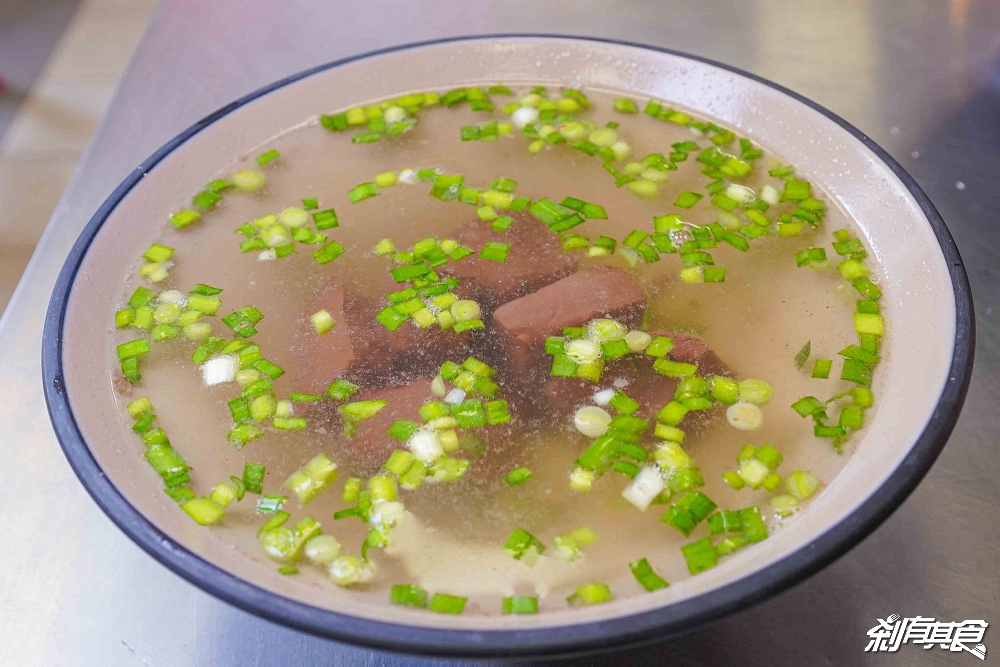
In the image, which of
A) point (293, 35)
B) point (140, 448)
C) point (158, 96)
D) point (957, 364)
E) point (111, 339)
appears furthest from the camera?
point (293, 35)

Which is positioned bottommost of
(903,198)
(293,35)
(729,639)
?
(729,639)

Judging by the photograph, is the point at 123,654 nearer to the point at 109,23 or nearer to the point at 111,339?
the point at 111,339

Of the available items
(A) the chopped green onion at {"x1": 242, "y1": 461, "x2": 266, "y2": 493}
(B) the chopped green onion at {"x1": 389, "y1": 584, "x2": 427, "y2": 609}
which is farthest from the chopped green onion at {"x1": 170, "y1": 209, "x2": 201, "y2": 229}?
(B) the chopped green onion at {"x1": 389, "y1": 584, "x2": 427, "y2": 609}

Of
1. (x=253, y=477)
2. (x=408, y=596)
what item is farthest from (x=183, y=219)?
(x=408, y=596)

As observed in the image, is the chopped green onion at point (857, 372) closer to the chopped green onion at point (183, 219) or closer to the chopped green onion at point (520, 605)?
the chopped green onion at point (520, 605)

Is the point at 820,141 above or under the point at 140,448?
above

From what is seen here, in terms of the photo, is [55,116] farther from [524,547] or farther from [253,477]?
[524,547]

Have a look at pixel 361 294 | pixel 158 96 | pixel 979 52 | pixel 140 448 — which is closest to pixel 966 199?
pixel 979 52
